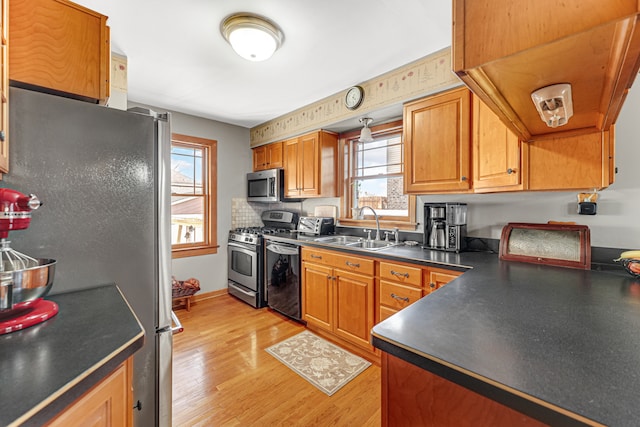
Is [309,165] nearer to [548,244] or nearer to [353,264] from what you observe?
[353,264]

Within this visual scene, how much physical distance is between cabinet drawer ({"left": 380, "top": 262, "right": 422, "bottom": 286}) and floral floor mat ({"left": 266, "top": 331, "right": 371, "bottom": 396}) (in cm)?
75

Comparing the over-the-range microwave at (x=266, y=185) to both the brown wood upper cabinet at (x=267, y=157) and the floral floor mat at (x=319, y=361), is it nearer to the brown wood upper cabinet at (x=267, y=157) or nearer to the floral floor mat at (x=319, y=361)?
the brown wood upper cabinet at (x=267, y=157)

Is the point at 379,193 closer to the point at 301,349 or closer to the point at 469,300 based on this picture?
the point at 301,349

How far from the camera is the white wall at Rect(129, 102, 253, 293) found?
3.58 m

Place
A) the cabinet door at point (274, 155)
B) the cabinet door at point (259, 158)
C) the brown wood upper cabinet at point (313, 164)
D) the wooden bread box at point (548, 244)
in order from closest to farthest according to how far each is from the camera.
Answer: the wooden bread box at point (548, 244)
the brown wood upper cabinet at point (313, 164)
the cabinet door at point (274, 155)
the cabinet door at point (259, 158)

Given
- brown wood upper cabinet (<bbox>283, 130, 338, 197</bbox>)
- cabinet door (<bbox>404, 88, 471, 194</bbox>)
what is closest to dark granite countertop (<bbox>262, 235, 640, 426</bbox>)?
cabinet door (<bbox>404, 88, 471, 194</bbox>)

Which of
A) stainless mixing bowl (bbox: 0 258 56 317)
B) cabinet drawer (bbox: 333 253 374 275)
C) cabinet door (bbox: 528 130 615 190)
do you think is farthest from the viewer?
cabinet drawer (bbox: 333 253 374 275)

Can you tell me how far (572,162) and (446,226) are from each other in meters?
0.86

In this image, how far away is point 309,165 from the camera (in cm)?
329

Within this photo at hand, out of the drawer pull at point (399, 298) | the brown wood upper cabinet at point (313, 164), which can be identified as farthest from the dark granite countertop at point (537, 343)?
the brown wood upper cabinet at point (313, 164)

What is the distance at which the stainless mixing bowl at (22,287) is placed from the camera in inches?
32.0

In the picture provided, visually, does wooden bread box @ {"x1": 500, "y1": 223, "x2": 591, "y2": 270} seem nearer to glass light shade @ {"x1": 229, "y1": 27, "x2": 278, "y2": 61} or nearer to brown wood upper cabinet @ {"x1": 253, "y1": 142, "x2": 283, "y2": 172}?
glass light shade @ {"x1": 229, "y1": 27, "x2": 278, "y2": 61}

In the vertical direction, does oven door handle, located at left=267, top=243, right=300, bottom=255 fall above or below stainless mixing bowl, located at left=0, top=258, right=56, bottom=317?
below

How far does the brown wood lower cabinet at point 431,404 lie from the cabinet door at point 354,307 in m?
1.41
